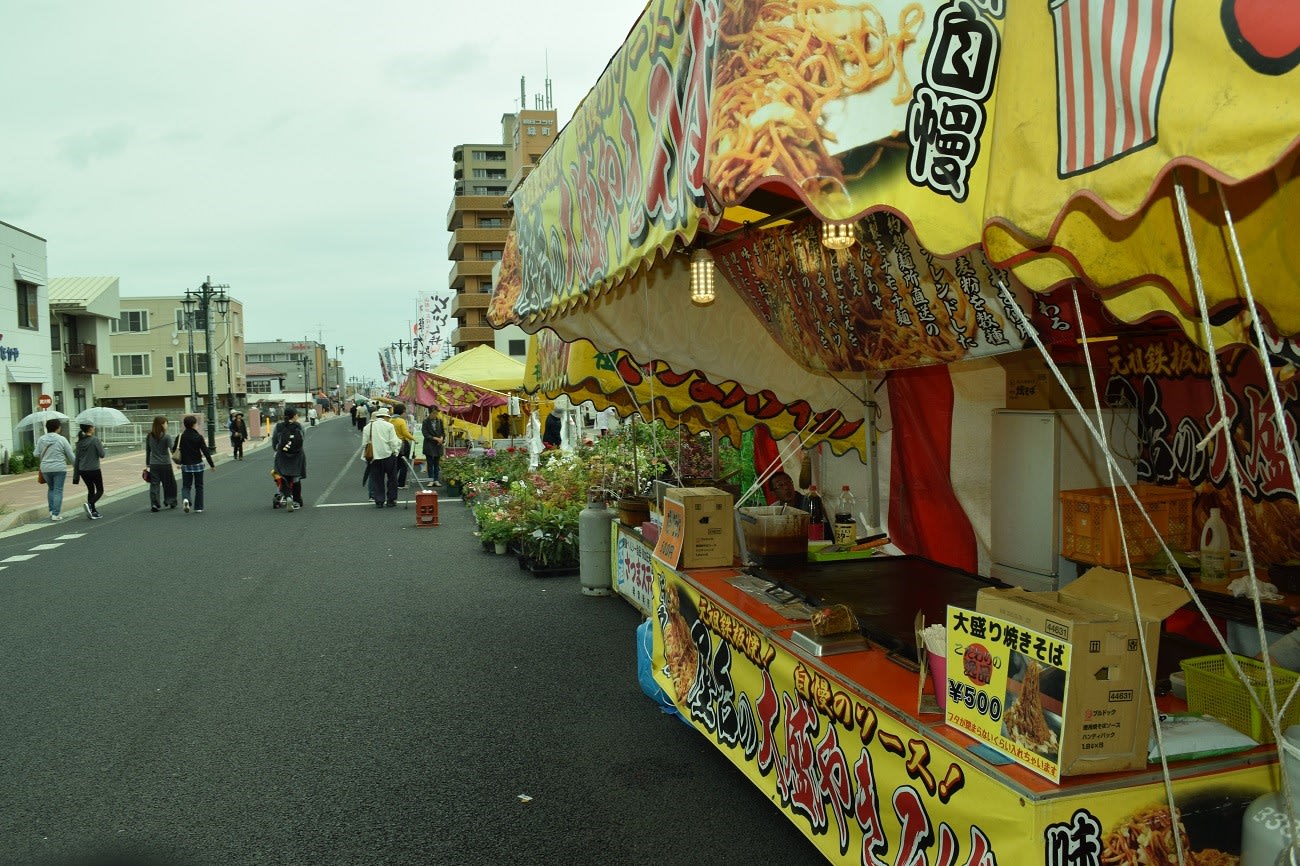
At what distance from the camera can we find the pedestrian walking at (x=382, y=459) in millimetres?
17025

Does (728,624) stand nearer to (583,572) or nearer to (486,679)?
(486,679)

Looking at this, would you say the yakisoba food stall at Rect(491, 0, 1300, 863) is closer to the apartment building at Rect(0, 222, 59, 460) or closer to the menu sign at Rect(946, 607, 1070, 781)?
the menu sign at Rect(946, 607, 1070, 781)

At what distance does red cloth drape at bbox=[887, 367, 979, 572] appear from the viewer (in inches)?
243

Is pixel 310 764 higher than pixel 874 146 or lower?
lower

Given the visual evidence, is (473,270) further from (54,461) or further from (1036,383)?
(1036,383)

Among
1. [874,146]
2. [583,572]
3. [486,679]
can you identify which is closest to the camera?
[874,146]

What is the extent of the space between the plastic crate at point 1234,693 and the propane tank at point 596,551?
6.73 metres

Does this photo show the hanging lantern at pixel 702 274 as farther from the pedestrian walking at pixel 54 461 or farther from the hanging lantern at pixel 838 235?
the pedestrian walking at pixel 54 461

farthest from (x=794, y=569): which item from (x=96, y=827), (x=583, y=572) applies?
(x=583, y=572)

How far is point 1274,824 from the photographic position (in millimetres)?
2270

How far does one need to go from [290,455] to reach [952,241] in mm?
17150

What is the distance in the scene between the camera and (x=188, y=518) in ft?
53.9

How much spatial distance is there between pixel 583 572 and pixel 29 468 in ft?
89.9

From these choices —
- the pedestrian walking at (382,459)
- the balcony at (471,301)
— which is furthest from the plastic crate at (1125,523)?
the balcony at (471,301)
